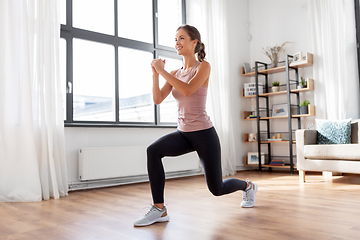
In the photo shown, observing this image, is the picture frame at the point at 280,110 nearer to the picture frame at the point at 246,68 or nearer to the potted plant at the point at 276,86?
the potted plant at the point at 276,86

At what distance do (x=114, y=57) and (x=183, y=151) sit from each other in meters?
2.49

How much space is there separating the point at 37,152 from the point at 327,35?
404 cm

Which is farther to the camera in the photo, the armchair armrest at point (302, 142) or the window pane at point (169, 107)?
the window pane at point (169, 107)

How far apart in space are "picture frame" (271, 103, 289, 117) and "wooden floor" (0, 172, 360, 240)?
1.94 m

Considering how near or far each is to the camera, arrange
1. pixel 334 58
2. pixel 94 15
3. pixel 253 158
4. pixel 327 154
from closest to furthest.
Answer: pixel 327 154 < pixel 94 15 < pixel 334 58 < pixel 253 158

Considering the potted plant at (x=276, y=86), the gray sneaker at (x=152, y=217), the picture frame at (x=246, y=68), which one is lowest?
the gray sneaker at (x=152, y=217)

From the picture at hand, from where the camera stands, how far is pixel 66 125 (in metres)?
3.40

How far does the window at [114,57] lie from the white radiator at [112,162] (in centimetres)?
34

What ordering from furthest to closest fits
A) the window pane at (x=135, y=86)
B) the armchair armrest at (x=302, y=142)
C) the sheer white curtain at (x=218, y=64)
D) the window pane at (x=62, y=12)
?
the sheer white curtain at (x=218, y=64) < the window pane at (x=135, y=86) < the armchair armrest at (x=302, y=142) < the window pane at (x=62, y=12)

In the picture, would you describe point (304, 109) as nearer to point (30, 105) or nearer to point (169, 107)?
point (169, 107)

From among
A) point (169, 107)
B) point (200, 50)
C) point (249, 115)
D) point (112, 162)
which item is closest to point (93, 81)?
point (112, 162)

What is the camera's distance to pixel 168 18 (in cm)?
471

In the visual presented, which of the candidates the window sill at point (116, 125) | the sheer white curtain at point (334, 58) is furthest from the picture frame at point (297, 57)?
the window sill at point (116, 125)

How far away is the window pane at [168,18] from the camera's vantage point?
4619mm
